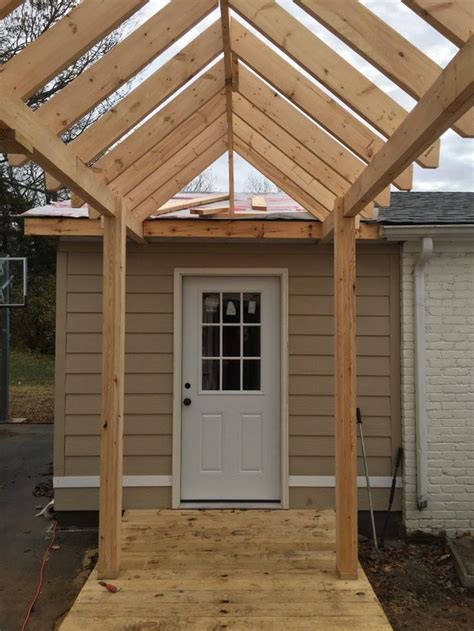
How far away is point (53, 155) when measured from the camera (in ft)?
7.45

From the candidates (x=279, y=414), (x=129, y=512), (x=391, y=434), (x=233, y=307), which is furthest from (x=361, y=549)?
(x=233, y=307)

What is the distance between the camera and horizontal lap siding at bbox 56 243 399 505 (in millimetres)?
4410

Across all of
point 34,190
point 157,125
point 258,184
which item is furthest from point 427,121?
point 258,184

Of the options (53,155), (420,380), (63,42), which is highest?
(63,42)

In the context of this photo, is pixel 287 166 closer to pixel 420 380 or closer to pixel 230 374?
pixel 230 374

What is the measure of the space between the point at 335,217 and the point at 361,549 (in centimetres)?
274

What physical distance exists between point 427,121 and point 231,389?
3.09m

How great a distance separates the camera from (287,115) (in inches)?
120

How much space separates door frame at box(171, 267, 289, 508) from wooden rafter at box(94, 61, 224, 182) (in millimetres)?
1551

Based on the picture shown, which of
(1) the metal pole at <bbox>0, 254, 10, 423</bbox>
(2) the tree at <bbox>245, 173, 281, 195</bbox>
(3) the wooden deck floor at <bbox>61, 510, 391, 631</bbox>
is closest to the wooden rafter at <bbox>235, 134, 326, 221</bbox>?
(3) the wooden deck floor at <bbox>61, 510, 391, 631</bbox>

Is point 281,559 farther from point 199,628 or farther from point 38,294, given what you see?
point 38,294

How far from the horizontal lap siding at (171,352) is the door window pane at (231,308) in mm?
314

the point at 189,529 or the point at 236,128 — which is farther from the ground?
the point at 236,128

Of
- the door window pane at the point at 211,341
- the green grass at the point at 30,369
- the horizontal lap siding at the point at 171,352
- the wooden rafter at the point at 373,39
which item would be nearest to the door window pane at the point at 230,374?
the door window pane at the point at 211,341
